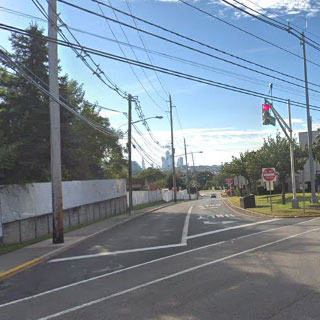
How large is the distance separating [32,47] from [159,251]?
17.4 meters

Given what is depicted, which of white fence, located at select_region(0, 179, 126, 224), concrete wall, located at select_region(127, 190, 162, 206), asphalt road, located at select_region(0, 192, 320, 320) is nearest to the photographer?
asphalt road, located at select_region(0, 192, 320, 320)

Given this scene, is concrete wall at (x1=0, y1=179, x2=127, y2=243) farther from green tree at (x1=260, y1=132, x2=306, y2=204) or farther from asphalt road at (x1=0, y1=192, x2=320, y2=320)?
green tree at (x1=260, y1=132, x2=306, y2=204)

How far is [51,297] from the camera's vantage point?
7566mm

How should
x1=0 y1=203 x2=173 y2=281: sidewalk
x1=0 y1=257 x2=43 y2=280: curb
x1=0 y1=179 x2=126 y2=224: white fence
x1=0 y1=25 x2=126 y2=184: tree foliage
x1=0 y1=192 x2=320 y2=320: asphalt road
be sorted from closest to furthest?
x1=0 y1=192 x2=320 y2=320: asphalt road, x1=0 y1=257 x2=43 y2=280: curb, x1=0 y1=203 x2=173 y2=281: sidewalk, x1=0 y1=179 x2=126 y2=224: white fence, x1=0 y1=25 x2=126 y2=184: tree foliage

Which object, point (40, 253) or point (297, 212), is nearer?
point (40, 253)

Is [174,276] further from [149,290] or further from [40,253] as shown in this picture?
[40,253]

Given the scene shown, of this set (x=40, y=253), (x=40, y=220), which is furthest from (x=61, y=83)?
(x=40, y=253)

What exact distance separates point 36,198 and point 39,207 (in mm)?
484

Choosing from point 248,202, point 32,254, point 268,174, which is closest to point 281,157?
point 248,202

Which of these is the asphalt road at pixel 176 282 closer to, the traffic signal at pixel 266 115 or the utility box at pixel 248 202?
the traffic signal at pixel 266 115

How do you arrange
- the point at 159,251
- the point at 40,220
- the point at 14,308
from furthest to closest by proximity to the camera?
the point at 40,220, the point at 159,251, the point at 14,308

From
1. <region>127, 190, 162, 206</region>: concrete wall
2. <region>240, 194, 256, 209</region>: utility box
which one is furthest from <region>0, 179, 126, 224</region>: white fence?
<region>127, 190, 162, 206</region>: concrete wall

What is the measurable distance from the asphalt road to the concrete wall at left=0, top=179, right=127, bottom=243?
2969 millimetres

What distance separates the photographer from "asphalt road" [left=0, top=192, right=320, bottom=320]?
6.26 metres
